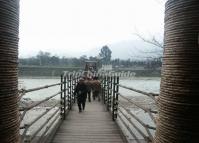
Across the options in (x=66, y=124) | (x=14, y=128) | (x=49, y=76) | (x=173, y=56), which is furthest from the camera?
(x=49, y=76)

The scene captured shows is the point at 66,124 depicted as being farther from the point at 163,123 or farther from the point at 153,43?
the point at 163,123

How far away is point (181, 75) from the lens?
1.81 metres

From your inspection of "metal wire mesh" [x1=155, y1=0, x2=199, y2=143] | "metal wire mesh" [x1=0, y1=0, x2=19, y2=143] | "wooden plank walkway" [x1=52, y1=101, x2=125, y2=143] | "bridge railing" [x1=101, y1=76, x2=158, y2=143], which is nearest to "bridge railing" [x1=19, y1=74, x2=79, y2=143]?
"wooden plank walkway" [x1=52, y1=101, x2=125, y2=143]

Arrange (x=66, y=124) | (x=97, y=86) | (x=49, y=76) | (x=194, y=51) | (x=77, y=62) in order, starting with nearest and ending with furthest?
(x=194, y=51), (x=66, y=124), (x=97, y=86), (x=77, y=62), (x=49, y=76)

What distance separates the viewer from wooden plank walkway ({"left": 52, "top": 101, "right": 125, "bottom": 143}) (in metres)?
6.88

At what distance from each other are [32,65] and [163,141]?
8969 centimetres

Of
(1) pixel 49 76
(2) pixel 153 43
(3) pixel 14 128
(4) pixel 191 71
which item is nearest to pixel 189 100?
(4) pixel 191 71

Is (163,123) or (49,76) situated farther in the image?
(49,76)

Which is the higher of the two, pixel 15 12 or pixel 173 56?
pixel 15 12

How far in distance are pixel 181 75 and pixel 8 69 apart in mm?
855

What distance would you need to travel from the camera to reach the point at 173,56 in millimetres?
1877

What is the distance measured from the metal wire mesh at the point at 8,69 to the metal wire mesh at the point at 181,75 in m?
0.78

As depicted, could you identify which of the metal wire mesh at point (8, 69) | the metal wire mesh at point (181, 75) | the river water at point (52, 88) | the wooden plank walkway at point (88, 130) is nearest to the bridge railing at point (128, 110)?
the wooden plank walkway at point (88, 130)

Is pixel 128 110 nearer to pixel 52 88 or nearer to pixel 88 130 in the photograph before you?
pixel 88 130
